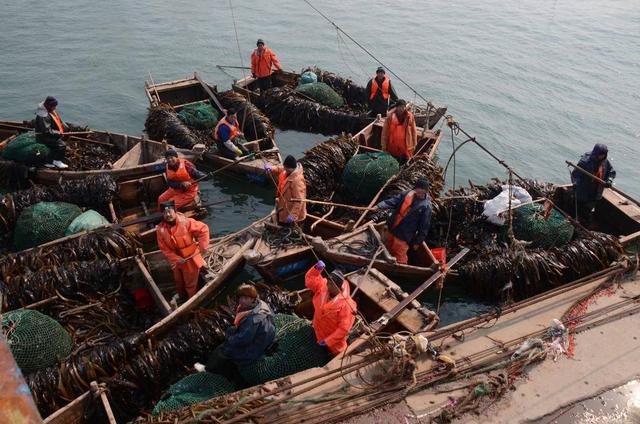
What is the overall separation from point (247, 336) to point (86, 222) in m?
4.99

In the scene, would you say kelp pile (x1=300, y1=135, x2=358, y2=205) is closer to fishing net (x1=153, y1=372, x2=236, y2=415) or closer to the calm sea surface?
the calm sea surface

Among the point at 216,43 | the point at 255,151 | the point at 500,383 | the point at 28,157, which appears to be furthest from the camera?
the point at 216,43

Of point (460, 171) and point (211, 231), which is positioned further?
point (460, 171)

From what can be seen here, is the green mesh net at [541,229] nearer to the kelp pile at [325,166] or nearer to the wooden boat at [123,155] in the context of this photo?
the kelp pile at [325,166]

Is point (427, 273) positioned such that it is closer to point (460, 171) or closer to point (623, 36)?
point (460, 171)

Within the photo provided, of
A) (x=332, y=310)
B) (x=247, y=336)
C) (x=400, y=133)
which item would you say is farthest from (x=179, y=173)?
(x=400, y=133)

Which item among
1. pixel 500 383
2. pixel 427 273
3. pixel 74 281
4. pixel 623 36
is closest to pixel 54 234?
pixel 74 281

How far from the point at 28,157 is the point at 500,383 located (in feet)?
35.5

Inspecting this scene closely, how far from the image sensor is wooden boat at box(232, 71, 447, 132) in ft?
52.6

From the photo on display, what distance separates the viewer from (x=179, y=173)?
33.7 feet

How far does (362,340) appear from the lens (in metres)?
6.97

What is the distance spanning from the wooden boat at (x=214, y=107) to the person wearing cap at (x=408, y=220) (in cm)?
401

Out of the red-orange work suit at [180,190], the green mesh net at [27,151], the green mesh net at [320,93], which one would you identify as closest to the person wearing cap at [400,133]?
the red-orange work suit at [180,190]

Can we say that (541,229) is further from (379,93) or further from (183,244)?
(379,93)
